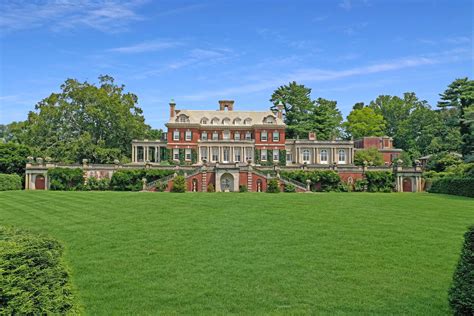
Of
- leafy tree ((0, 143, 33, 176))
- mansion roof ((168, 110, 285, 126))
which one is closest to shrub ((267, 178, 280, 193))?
mansion roof ((168, 110, 285, 126))

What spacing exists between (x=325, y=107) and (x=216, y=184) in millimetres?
29471

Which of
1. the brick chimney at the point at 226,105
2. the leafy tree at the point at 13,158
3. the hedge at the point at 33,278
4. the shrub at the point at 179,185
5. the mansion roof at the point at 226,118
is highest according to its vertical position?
the brick chimney at the point at 226,105

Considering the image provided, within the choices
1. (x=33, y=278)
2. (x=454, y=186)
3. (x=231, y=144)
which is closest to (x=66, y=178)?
(x=231, y=144)

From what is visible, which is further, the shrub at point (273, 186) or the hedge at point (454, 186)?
the shrub at point (273, 186)

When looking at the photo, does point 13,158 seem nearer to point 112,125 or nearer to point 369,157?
point 112,125

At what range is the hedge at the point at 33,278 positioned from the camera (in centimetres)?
641

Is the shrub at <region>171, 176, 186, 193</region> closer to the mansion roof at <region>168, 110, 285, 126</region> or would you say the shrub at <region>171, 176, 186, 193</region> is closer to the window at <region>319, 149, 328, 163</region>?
the mansion roof at <region>168, 110, 285, 126</region>

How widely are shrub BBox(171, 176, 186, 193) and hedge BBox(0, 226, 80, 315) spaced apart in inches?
1349

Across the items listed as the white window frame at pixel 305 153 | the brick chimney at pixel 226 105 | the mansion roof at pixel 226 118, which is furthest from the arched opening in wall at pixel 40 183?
the white window frame at pixel 305 153

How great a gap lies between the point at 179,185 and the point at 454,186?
24965 mm

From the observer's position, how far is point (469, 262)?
720 centimetres

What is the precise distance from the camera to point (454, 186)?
3716 cm

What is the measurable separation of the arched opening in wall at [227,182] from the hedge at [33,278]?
3746 cm

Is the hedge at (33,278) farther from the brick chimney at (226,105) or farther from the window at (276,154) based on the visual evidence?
the brick chimney at (226,105)
